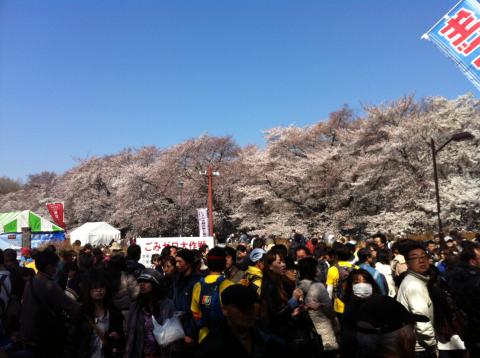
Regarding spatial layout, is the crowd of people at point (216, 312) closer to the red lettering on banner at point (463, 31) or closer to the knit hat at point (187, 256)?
the knit hat at point (187, 256)

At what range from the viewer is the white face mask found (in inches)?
147

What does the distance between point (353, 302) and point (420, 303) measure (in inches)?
22.4

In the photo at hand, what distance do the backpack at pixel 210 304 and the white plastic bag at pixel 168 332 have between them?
38 centimetres

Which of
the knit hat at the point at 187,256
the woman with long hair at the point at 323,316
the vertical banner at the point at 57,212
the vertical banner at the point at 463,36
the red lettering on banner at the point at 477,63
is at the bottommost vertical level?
the woman with long hair at the point at 323,316

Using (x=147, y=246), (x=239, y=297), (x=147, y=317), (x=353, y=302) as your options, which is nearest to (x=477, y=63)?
(x=353, y=302)

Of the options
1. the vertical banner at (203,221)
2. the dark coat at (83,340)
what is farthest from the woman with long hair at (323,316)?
the vertical banner at (203,221)

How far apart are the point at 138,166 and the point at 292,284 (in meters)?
32.8

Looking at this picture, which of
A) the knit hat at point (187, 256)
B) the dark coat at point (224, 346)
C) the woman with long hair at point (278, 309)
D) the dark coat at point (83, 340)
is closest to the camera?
the dark coat at point (224, 346)

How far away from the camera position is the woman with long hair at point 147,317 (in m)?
3.38

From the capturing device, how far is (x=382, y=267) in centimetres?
654

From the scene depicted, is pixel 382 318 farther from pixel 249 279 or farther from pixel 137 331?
pixel 249 279

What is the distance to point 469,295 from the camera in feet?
11.2

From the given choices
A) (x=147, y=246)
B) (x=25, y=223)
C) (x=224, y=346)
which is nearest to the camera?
(x=224, y=346)

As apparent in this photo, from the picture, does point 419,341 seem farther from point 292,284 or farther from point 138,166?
point 138,166
